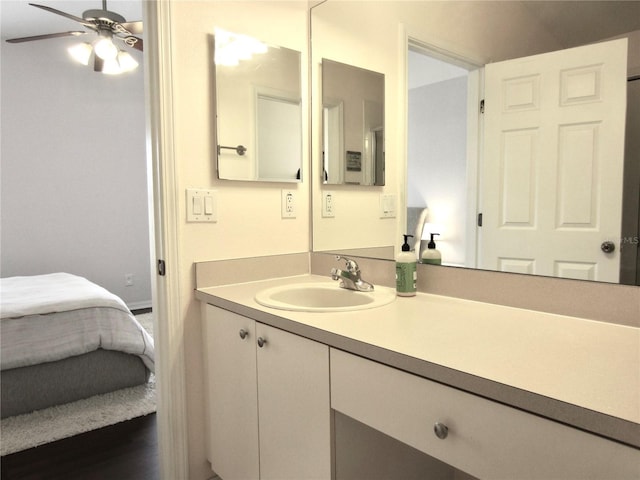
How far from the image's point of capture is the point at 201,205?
152 cm

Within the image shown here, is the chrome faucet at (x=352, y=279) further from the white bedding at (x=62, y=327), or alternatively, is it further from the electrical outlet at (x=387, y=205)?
the white bedding at (x=62, y=327)

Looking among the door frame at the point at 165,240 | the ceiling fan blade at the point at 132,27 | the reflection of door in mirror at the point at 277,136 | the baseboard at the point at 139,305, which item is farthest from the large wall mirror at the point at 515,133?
the baseboard at the point at 139,305

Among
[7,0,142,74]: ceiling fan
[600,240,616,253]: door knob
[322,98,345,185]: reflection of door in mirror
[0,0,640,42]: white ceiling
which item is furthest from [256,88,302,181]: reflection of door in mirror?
[7,0,142,74]: ceiling fan

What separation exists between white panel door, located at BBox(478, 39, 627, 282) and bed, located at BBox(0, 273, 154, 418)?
210cm

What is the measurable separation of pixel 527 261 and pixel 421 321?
1.26 ft

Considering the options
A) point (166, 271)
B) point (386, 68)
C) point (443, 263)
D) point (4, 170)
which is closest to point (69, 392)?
point (166, 271)

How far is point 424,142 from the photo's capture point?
1.50m

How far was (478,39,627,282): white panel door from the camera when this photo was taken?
105 cm

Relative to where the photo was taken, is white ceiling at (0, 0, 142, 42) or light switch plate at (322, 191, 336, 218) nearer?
light switch plate at (322, 191, 336, 218)

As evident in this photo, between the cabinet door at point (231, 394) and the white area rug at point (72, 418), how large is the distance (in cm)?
98

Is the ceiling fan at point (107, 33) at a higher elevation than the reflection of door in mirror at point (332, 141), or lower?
higher

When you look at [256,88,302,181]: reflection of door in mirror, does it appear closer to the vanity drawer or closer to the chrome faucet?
the chrome faucet

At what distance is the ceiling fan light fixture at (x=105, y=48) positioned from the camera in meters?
2.59

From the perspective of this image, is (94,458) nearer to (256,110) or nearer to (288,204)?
(288,204)
